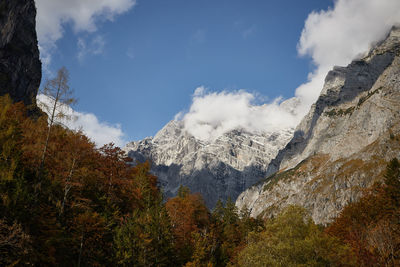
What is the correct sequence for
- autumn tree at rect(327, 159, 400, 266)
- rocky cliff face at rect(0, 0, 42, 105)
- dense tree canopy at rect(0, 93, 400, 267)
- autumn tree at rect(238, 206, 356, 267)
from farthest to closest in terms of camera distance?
rocky cliff face at rect(0, 0, 42, 105) < autumn tree at rect(238, 206, 356, 267) < autumn tree at rect(327, 159, 400, 266) < dense tree canopy at rect(0, 93, 400, 267)

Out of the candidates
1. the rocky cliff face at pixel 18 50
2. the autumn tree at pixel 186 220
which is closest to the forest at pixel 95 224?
the autumn tree at pixel 186 220

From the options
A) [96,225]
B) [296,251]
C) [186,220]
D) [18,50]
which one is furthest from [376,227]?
[18,50]

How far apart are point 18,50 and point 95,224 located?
98.3 meters

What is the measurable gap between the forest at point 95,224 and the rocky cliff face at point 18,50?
6886 cm

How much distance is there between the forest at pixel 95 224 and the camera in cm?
2298

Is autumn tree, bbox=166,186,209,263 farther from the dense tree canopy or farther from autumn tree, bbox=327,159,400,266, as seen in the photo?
autumn tree, bbox=327,159,400,266

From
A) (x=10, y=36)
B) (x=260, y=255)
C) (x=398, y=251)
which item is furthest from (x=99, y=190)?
(x=10, y=36)

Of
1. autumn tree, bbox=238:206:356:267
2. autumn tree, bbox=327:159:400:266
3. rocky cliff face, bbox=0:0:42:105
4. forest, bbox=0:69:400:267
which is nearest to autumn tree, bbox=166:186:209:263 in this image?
forest, bbox=0:69:400:267

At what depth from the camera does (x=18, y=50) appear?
103m

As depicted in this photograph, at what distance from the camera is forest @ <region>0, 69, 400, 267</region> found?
22984 mm

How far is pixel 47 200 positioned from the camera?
27.8 meters

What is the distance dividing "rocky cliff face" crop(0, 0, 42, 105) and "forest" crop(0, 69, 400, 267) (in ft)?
226

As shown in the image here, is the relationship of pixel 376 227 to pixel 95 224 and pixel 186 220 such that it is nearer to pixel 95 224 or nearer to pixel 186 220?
pixel 186 220

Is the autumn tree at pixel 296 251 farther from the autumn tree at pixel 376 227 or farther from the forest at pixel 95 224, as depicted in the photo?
the autumn tree at pixel 376 227
